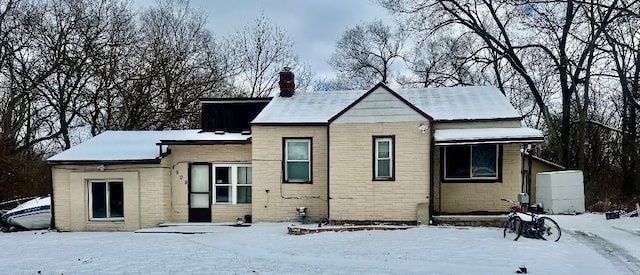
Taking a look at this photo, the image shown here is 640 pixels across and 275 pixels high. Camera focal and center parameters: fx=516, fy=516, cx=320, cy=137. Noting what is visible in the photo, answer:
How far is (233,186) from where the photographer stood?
1742 centimetres

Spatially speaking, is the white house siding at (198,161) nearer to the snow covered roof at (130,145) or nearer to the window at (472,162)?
the snow covered roof at (130,145)

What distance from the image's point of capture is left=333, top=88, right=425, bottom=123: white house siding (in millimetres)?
15320

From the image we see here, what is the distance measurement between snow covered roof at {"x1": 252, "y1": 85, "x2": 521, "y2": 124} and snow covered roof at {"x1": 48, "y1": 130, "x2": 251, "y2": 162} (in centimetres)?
159

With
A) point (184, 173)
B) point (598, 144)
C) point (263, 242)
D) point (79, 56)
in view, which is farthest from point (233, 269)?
point (598, 144)

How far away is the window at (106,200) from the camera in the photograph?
679 inches

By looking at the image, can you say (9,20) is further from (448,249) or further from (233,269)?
(448,249)

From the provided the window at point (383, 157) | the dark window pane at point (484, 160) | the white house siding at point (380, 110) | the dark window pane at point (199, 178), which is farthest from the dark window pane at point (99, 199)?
the dark window pane at point (484, 160)

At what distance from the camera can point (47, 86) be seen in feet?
87.9

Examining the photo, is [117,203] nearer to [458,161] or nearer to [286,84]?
[286,84]

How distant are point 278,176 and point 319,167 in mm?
1361

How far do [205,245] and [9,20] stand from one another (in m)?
20.1

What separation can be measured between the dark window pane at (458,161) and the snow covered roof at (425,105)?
987 millimetres

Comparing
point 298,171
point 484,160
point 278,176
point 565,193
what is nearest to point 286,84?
point 298,171

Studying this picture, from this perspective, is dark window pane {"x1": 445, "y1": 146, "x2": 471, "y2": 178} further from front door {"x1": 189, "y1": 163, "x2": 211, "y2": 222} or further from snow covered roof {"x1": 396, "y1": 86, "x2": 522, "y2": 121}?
front door {"x1": 189, "y1": 163, "x2": 211, "y2": 222}
